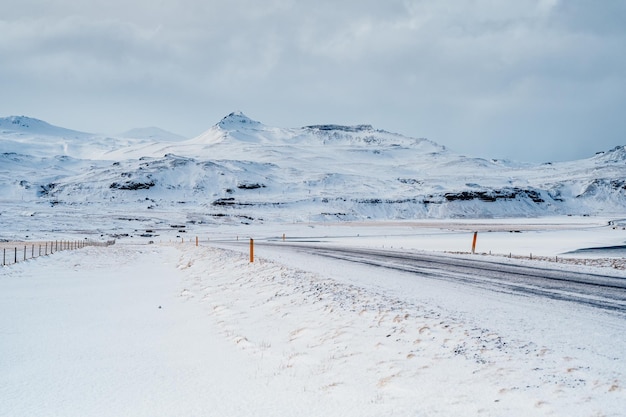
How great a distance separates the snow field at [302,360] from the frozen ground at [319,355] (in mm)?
27

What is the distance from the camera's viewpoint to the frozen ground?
5398mm

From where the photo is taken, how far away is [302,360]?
7.02 metres

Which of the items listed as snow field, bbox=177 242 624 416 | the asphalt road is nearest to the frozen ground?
snow field, bbox=177 242 624 416

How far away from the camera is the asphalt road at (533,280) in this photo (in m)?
A: 10.8

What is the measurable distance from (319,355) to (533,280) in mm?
9370

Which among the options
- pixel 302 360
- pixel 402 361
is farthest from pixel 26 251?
pixel 402 361

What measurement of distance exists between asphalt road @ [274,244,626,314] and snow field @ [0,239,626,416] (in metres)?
1.58

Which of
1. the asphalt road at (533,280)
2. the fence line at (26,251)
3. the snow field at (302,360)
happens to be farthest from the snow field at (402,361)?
the fence line at (26,251)

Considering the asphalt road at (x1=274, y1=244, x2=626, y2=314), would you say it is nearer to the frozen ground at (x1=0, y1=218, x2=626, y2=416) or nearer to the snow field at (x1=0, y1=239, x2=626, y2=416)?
the frozen ground at (x1=0, y1=218, x2=626, y2=416)

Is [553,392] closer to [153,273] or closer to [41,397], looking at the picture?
[41,397]

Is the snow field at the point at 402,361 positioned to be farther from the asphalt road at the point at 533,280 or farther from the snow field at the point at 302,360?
the asphalt road at the point at 533,280

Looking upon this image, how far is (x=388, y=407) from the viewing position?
5238mm

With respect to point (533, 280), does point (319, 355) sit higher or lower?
lower

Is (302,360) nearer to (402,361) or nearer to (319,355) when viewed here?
(319,355)
